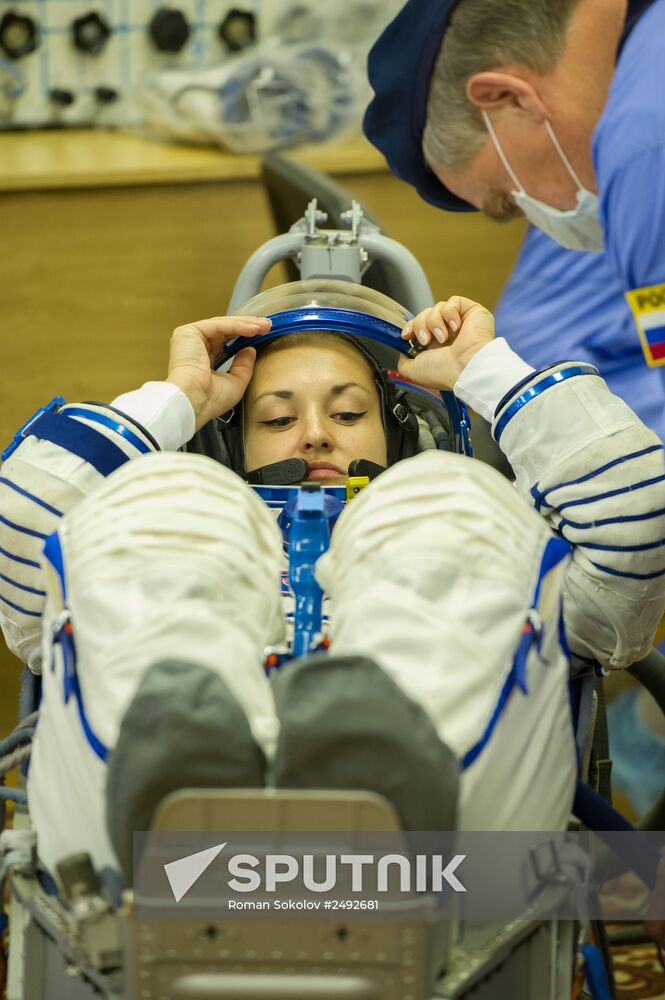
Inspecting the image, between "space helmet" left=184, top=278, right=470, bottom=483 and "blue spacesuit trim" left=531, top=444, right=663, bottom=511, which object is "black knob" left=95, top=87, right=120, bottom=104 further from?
"blue spacesuit trim" left=531, top=444, right=663, bottom=511

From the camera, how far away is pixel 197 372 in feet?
4.83

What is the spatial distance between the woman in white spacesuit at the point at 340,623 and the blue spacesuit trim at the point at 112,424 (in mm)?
40

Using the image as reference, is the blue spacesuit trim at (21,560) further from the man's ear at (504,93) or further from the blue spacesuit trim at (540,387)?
the man's ear at (504,93)

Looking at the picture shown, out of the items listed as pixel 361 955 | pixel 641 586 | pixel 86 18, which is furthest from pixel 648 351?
pixel 86 18

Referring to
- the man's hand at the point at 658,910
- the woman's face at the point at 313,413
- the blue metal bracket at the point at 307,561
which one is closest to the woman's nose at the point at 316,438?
the woman's face at the point at 313,413

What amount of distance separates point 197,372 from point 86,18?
2.86 metres

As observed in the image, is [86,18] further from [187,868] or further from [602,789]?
[187,868]

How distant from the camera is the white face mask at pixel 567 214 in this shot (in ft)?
5.18

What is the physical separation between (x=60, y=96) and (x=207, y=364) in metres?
2.85

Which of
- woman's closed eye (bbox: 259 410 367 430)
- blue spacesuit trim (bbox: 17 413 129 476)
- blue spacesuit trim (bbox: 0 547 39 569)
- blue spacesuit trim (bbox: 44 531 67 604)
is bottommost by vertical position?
blue spacesuit trim (bbox: 44 531 67 604)

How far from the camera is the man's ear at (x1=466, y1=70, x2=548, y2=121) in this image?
1.47 meters

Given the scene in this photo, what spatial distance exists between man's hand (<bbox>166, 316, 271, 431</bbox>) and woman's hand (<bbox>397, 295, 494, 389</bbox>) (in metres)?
0.19

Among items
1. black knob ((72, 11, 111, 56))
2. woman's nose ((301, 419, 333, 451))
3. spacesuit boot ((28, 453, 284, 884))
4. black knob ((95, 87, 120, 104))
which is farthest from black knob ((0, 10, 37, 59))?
spacesuit boot ((28, 453, 284, 884))

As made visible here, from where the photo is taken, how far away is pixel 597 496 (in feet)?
4.02
